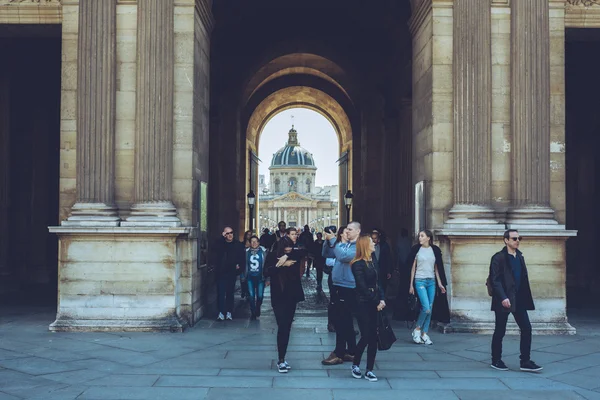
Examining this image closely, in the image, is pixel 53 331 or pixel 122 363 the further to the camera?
pixel 53 331

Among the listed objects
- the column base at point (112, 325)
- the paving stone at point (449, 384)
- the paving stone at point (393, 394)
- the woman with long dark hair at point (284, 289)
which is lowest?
the paving stone at point (449, 384)

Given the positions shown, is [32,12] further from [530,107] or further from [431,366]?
[431,366]

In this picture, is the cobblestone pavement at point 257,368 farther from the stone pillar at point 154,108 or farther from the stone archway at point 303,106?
the stone archway at point 303,106

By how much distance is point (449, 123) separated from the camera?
43.1ft

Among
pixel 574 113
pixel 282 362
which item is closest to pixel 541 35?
pixel 282 362

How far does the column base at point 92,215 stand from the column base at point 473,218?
19.2 feet

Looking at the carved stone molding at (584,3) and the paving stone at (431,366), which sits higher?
the carved stone molding at (584,3)

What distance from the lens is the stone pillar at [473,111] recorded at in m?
12.9

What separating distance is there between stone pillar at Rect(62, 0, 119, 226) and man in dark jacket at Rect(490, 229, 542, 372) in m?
6.59

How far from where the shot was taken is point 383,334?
28.8 feet

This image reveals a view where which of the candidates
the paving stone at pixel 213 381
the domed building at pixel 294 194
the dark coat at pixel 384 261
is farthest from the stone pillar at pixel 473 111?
the domed building at pixel 294 194

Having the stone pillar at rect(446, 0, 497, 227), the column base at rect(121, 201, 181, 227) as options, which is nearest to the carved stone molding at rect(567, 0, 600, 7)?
the stone pillar at rect(446, 0, 497, 227)

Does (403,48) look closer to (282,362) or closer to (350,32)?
(350,32)

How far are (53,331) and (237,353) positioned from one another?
3600 millimetres
